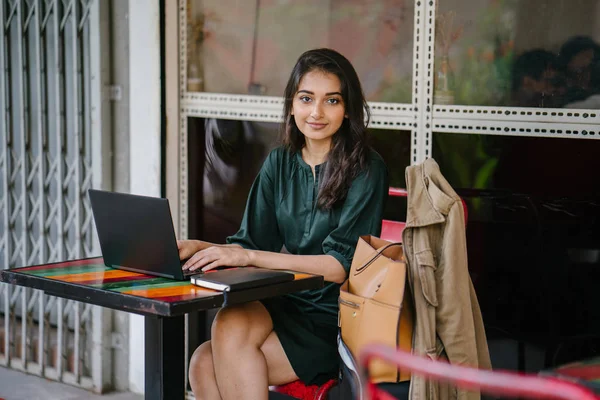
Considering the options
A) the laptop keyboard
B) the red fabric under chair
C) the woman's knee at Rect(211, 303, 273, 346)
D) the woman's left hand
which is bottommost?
the red fabric under chair

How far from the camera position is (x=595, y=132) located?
9.96 ft

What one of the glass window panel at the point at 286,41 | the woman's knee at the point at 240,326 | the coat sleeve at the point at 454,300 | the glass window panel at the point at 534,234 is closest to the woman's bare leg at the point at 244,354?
the woman's knee at the point at 240,326

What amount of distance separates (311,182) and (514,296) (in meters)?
0.92

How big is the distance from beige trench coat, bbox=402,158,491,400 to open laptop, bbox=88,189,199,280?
0.63m

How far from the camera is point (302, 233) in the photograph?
2.92 metres

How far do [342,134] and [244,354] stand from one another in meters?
0.82

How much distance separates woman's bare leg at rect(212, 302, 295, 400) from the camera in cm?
255

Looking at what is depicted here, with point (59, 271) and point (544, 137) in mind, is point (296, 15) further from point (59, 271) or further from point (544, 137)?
point (59, 271)

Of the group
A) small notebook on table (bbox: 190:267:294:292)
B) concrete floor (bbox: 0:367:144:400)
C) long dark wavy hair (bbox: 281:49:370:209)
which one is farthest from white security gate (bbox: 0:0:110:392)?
small notebook on table (bbox: 190:267:294:292)

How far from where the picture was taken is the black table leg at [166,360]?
96.3 inches

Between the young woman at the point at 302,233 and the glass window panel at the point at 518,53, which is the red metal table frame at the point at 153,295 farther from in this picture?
the glass window panel at the point at 518,53

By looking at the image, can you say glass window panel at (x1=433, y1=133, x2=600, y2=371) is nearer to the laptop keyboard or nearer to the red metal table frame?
the red metal table frame

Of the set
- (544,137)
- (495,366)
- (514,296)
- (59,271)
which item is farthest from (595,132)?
(59,271)

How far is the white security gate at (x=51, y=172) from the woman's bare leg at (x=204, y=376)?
180 centimetres
